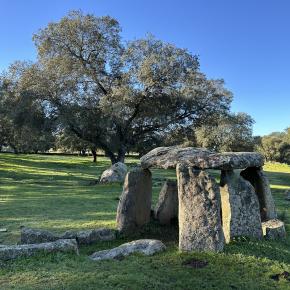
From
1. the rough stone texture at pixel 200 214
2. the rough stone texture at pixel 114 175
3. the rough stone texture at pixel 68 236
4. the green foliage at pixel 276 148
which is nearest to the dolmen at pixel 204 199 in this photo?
the rough stone texture at pixel 200 214

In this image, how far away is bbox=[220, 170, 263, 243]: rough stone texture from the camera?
10820 mm

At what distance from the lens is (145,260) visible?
9.30m

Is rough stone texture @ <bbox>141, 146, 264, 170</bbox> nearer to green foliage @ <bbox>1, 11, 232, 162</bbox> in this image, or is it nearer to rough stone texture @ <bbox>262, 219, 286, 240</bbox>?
rough stone texture @ <bbox>262, 219, 286, 240</bbox>

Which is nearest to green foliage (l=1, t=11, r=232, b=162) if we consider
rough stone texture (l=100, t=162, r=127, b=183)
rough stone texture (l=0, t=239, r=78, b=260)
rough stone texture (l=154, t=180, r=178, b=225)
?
rough stone texture (l=100, t=162, r=127, b=183)

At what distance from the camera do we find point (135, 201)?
12.5 meters

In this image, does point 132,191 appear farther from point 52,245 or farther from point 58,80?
point 58,80

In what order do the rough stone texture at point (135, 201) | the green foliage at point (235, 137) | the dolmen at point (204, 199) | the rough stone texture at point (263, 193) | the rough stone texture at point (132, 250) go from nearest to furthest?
the rough stone texture at point (132, 250) < the dolmen at point (204, 199) < the rough stone texture at point (135, 201) < the rough stone texture at point (263, 193) < the green foliage at point (235, 137)

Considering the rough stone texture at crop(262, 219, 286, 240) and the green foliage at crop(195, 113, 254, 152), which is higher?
the green foliage at crop(195, 113, 254, 152)

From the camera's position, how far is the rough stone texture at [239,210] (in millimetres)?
10820

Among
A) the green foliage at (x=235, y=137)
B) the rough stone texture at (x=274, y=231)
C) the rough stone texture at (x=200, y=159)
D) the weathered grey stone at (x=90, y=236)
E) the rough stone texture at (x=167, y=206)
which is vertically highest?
the green foliage at (x=235, y=137)

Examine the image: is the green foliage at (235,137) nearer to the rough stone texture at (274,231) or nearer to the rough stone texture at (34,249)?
the rough stone texture at (274,231)

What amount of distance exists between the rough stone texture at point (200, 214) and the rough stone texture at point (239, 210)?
102 centimetres

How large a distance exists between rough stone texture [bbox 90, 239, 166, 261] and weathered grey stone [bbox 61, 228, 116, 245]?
1.23 metres

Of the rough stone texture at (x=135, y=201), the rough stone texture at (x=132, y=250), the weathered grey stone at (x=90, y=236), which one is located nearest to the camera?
the rough stone texture at (x=132, y=250)
